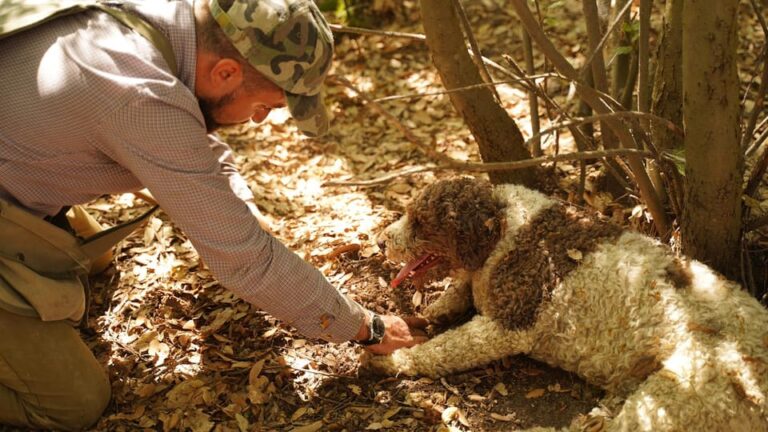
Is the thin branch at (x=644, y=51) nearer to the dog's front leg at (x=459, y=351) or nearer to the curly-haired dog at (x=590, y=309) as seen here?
the curly-haired dog at (x=590, y=309)

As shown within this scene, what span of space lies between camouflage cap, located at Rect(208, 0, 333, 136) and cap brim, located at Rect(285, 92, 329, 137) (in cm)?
2

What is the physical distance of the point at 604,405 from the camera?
141 inches

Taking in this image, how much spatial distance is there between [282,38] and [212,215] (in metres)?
0.85

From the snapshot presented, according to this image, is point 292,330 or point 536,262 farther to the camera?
point 292,330

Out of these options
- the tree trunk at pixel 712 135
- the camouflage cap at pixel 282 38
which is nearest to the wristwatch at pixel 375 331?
the camouflage cap at pixel 282 38

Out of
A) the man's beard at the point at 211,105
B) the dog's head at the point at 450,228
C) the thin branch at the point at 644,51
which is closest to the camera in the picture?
Answer: the man's beard at the point at 211,105

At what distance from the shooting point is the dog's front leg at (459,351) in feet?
12.5

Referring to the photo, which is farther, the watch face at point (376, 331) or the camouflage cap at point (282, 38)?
the watch face at point (376, 331)

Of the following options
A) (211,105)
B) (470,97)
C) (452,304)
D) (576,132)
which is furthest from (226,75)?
(576,132)

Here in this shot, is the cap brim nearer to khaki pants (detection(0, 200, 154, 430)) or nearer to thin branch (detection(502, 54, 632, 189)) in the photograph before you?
thin branch (detection(502, 54, 632, 189))

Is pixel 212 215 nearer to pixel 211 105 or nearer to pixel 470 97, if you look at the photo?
pixel 211 105

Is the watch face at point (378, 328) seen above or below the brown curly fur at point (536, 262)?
below

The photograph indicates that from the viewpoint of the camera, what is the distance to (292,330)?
441 centimetres

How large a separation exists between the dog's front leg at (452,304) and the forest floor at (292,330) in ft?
0.81
